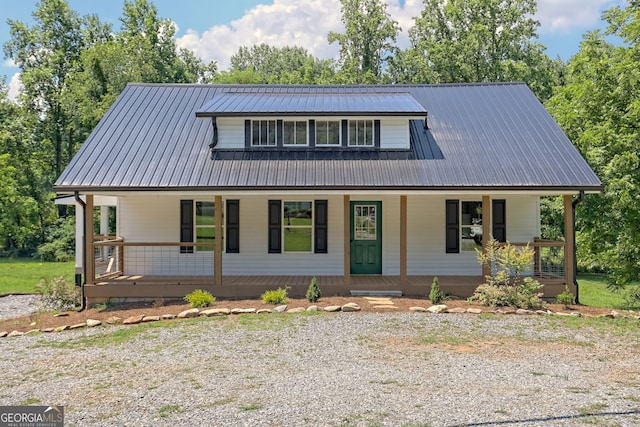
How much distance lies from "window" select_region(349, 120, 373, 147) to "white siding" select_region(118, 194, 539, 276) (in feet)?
5.48

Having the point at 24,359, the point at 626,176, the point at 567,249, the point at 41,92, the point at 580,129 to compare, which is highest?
the point at 41,92

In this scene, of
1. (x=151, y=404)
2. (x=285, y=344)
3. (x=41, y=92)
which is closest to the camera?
(x=151, y=404)

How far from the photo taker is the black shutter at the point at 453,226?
14555mm

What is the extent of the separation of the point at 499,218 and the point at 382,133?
13.7 feet

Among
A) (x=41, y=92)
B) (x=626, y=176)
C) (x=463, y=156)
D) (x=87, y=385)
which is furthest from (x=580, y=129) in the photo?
(x=41, y=92)

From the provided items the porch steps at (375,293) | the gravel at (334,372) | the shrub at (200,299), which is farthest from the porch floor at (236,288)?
the gravel at (334,372)

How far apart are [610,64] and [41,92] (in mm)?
37898

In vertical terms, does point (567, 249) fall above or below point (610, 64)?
below

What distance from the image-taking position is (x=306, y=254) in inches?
577

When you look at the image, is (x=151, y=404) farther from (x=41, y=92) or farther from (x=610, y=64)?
(x=41, y=92)

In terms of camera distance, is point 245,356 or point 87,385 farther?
point 245,356

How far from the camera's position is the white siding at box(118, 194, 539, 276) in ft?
47.9

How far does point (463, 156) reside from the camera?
44.9ft

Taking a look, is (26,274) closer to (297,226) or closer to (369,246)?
(297,226)
